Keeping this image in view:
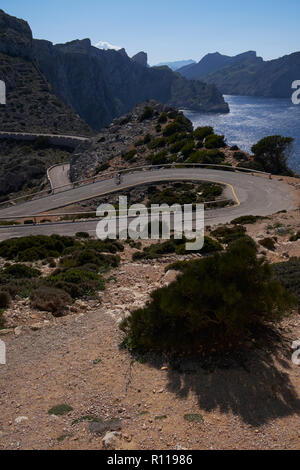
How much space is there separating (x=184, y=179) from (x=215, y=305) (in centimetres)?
3995

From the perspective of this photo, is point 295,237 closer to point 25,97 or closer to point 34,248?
point 34,248

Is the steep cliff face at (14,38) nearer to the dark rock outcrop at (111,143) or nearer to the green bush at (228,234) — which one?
the dark rock outcrop at (111,143)

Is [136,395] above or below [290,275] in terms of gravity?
below

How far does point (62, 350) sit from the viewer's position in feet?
35.0

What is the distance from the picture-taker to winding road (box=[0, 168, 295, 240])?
3312 cm

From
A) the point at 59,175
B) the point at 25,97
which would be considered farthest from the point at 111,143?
the point at 25,97

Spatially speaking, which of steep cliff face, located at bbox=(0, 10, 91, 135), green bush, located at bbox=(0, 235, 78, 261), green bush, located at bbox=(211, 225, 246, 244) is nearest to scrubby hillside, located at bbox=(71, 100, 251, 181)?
steep cliff face, located at bbox=(0, 10, 91, 135)

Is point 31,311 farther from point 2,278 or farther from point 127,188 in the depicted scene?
point 127,188

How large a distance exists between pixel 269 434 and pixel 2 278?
1281 centimetres

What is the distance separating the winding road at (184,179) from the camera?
1304 inches

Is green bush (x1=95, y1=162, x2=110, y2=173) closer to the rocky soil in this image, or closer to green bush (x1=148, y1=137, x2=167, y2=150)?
green bush (x1=148, y1=137, x2=167, y2=150)

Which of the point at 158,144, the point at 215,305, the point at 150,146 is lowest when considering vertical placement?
the point at 215,305

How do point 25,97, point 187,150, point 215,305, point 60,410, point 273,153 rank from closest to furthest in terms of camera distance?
point 60,410 → point 215,305 → point 273,153 → point 187,150 → point 25,97

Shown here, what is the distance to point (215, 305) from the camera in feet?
29.7
